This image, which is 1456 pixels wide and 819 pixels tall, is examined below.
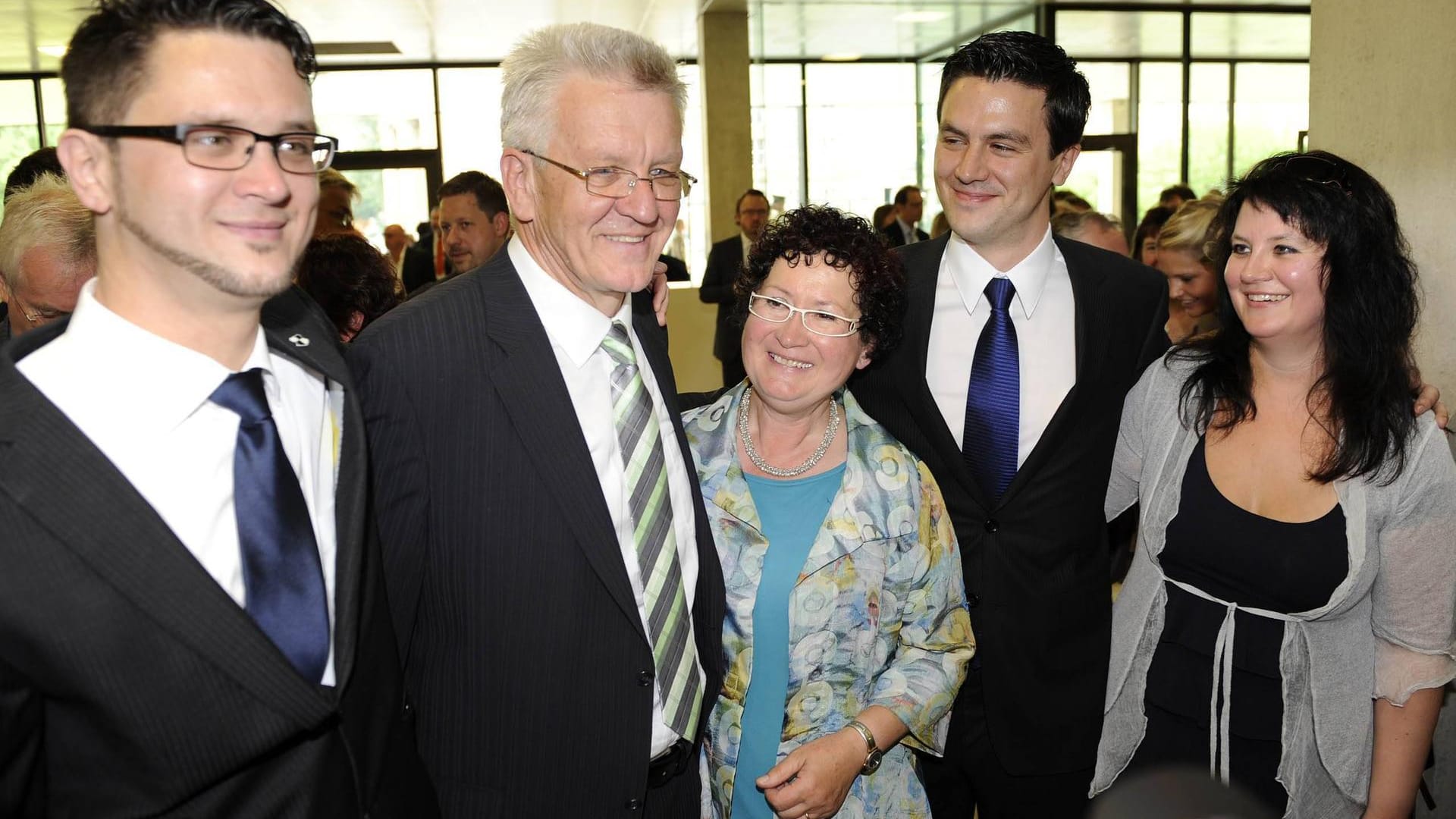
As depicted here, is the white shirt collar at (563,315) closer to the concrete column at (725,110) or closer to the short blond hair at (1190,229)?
the short blond hair at (1190,229)

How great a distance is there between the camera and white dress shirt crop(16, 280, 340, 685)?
1.13 m

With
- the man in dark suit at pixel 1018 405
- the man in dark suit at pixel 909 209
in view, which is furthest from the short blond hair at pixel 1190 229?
the man in dark suit at pixel 909 209

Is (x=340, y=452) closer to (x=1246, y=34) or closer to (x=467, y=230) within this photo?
(x=467, y=230)

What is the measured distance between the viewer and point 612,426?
1.72 meters

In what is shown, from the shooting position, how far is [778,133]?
11.0 meters

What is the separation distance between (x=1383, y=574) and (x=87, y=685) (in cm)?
217

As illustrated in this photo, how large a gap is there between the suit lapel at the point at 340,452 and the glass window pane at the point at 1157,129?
11151mm

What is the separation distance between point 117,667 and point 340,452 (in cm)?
38

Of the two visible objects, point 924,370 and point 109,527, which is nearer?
point 109,527

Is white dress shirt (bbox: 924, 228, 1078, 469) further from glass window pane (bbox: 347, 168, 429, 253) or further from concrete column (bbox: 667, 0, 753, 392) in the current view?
glass window pane (bbox: 347, 168, 429, 253)

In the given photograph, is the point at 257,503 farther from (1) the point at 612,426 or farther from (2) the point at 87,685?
(1) the point at 612,426

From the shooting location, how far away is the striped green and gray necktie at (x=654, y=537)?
1697mm

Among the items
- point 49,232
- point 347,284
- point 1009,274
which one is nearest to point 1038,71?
point 1009,274

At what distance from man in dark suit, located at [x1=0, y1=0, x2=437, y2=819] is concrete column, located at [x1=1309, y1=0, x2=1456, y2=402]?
3.39m
